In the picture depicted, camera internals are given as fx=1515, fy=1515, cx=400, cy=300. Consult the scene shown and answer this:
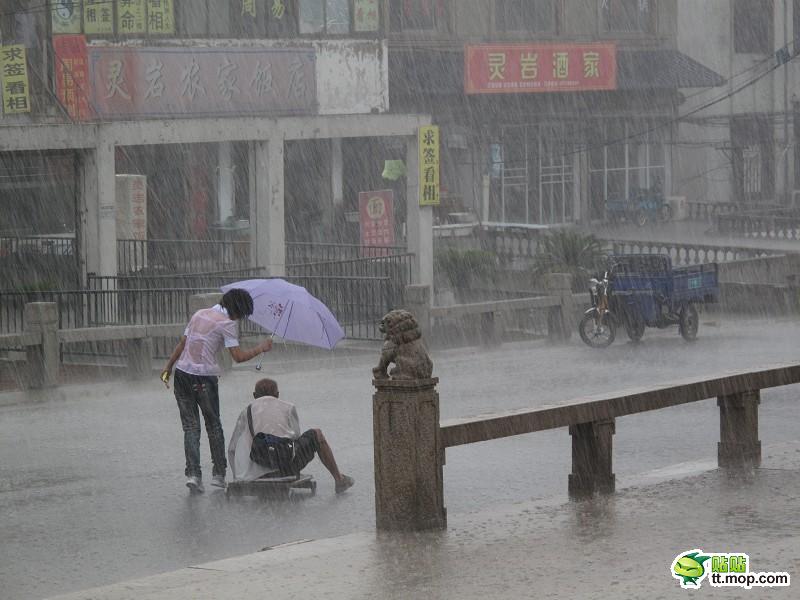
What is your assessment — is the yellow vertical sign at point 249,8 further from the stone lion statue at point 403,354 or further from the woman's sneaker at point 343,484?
the stone lion statue at point 403,354

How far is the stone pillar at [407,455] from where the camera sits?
354 inches

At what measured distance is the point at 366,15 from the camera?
3081cm

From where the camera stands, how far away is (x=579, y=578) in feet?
25.7

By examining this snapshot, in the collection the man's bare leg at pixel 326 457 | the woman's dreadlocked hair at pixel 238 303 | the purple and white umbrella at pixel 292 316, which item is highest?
the woman's dreadlocked hair at pixel 238 303

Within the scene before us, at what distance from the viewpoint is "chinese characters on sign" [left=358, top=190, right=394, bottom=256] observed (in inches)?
1159

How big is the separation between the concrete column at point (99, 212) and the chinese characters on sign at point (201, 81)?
1.71 m

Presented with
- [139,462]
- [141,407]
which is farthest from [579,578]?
[141,407]

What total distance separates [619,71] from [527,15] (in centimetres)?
367

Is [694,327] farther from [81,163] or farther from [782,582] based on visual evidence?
[782,582]

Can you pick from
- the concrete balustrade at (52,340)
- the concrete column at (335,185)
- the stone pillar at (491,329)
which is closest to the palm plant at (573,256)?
the stone pillar at (491,329)

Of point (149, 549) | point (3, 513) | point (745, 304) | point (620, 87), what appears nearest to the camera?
point (149, 549)

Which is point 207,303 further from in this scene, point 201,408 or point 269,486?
point 269,486

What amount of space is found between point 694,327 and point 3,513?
1499cm

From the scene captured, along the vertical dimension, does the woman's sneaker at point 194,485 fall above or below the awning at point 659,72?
below
